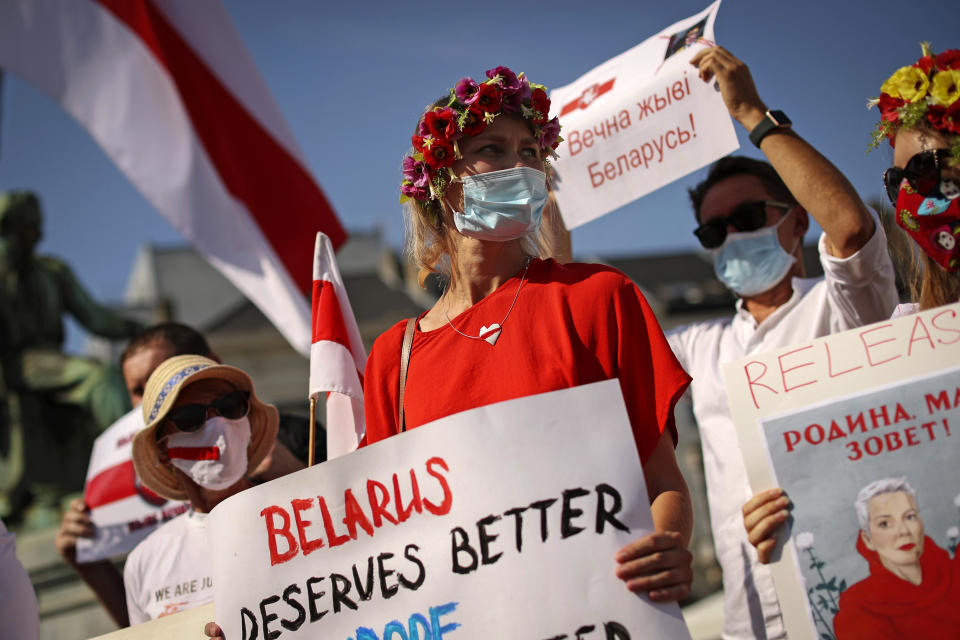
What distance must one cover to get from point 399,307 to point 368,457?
122ft

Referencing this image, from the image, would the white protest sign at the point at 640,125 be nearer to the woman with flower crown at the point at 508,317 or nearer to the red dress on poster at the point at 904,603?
the woman with flower crown at the point at 508,317

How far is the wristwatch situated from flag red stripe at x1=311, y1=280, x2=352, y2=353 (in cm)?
143

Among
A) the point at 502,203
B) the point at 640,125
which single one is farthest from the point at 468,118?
the point at 640,125

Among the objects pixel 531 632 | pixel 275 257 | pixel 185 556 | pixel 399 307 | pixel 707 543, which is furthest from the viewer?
pixel 399 307

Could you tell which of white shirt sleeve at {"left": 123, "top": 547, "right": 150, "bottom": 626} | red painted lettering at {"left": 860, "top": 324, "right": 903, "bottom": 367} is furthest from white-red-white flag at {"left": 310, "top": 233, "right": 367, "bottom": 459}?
red painted lettering at {"left": 860, "top": 324, "right": 903, "bottom": 367}

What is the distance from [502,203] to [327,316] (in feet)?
2.97

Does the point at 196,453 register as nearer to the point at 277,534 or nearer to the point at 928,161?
the point at 277,534

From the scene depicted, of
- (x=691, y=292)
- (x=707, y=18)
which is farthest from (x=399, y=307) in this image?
(x=707, y=18)

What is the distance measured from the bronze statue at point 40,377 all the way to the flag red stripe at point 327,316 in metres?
6.27

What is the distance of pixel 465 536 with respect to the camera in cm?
215

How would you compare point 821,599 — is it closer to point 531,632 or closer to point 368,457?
point 531,632

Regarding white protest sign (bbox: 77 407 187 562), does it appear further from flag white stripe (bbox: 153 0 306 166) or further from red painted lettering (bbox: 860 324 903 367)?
red painted lettering (bbox: 860 324 903 367)

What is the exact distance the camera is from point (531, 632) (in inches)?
80.0

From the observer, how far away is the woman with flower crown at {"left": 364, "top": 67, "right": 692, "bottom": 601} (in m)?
2.19
